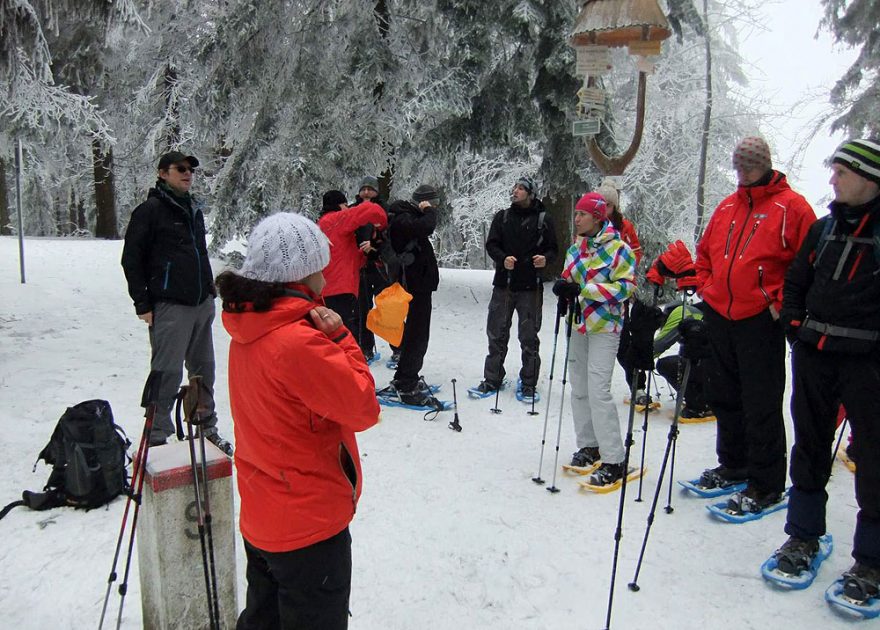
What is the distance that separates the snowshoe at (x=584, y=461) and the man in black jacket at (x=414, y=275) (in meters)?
1.89

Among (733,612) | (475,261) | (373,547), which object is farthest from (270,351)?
(475,261)

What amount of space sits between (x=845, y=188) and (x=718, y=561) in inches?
87.7

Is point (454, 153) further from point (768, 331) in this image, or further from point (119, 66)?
point (119, 66)

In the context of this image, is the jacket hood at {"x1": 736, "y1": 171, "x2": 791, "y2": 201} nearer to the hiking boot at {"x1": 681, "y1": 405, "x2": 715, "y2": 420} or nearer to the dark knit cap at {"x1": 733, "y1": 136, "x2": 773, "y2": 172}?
the dark knit cap at {"x1": 733, "y1": 136, "x2": 773, "y2": 172}

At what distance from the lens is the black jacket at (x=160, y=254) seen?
4621mm

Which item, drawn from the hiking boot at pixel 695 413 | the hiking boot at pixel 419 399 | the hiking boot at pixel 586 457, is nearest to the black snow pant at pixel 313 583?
the hiking boot at pixel 586 457

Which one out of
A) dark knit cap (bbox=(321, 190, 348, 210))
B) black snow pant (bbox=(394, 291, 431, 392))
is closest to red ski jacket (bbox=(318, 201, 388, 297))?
dark knit cap (bbox=(321, 190, 348, 210))

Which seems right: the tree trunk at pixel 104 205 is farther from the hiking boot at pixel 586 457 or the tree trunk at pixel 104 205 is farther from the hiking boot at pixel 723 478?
the hiking boot at pixel 723 478

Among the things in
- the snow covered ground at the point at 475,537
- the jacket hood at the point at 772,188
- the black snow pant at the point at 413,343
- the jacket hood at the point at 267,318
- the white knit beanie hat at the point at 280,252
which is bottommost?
the snow covered ground at the point at 475,537

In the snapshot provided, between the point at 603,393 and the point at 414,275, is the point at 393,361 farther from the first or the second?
the point at 603,393

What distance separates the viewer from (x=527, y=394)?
6941mm

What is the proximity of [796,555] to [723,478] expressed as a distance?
1.19 meters

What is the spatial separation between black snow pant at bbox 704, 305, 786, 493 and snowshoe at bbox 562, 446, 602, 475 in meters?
1.13

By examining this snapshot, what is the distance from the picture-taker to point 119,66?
14555 millimetres
